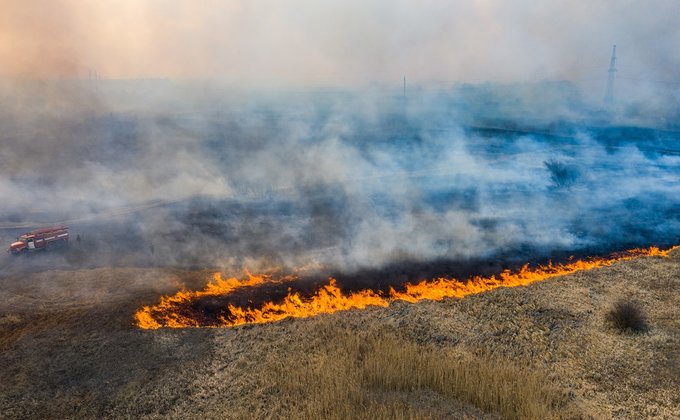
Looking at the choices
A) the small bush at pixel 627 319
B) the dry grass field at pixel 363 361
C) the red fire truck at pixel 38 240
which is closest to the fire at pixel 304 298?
the dry grass field at pixel 363 361

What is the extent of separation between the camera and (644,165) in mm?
32188

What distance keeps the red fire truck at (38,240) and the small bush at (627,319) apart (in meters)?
18.8

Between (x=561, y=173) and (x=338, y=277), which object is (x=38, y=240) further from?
(x=561, y=173)

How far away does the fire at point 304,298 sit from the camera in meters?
11.6

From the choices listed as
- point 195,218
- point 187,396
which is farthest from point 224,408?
point 195,218

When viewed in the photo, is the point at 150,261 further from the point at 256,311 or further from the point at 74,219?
the point at 74,219

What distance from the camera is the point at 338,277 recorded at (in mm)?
14156

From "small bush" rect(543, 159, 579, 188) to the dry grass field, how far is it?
15.2 m

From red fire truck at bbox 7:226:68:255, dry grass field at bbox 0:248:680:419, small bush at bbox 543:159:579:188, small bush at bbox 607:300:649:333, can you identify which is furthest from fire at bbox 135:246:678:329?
small bush at bbox 543:159:579:188

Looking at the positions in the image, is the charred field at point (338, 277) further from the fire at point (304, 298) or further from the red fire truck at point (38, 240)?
the red fire truck at point (38, 240)

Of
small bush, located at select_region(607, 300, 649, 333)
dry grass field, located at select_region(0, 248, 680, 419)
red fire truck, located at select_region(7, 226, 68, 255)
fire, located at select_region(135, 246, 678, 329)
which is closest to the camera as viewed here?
dry grass field, located at select_region(0, 248, 680, 419)

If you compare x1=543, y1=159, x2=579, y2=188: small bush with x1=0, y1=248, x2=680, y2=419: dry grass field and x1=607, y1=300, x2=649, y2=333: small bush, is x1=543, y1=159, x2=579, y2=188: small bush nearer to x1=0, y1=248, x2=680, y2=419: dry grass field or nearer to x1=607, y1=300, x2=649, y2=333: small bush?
x1=0, y1=248, x2=680, y2=419: dry grass field

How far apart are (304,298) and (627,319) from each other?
8.46 metres

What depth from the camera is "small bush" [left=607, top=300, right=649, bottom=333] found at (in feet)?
34.1
